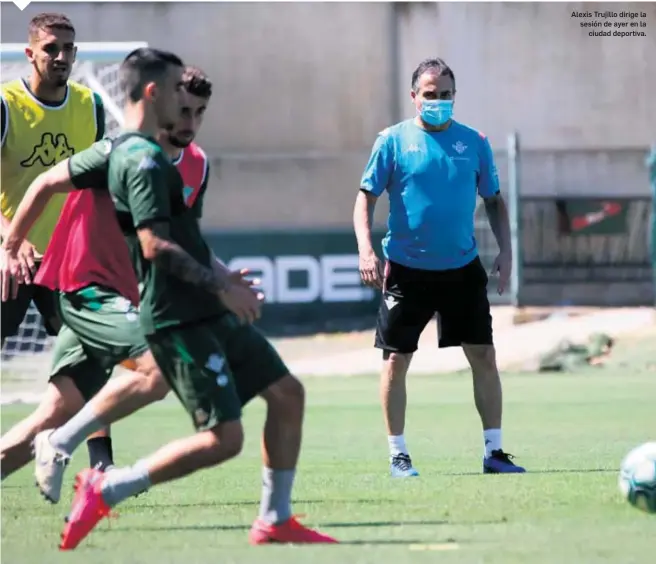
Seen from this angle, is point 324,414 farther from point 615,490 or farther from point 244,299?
point 244,299

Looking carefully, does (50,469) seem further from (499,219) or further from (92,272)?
(499,219)

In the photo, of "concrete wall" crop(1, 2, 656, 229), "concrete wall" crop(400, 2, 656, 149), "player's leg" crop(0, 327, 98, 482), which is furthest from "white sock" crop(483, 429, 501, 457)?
"concrete wall" crop(400, 2, 656, 149)

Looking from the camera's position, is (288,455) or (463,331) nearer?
(288,455)

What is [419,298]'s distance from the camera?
366 inches

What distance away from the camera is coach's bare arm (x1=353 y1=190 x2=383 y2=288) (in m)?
8.94

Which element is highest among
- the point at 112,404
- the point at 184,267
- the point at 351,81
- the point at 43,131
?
the point at 43,131

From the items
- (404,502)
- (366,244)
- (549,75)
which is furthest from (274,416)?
(549,75)

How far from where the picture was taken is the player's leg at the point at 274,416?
6492 mm

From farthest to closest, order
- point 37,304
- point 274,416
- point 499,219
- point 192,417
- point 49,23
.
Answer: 1. point 499,219
2. point 37,304
3. point 49,23
4. point 274,416
5. point 192,417

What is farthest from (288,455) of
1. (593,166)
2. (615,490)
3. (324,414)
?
(593,166)

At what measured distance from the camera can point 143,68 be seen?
637 centimetres

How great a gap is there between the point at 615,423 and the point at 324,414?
2771 mm

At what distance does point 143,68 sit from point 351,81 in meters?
22.7

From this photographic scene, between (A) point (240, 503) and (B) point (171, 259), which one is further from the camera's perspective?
(A) point (240, 503)
